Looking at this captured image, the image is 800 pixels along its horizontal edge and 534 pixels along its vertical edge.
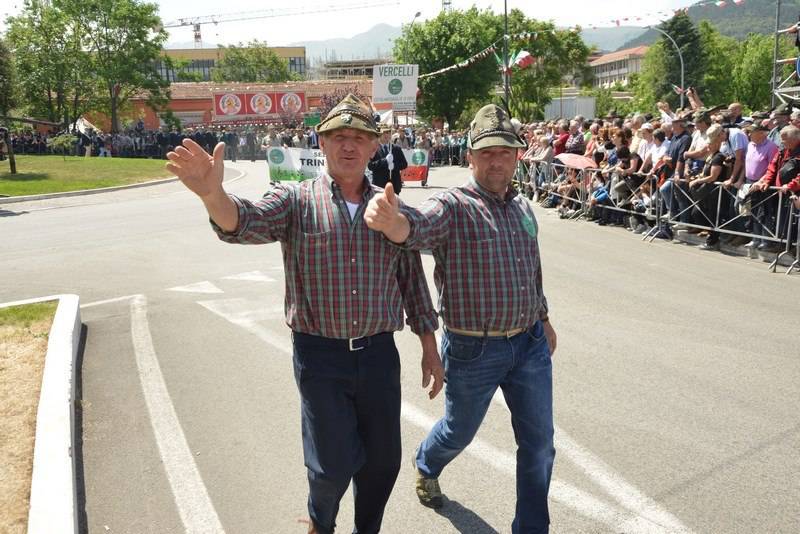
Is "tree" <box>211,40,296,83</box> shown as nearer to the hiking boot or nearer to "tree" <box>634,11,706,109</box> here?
"tree" <box>634,11,706,109</box>

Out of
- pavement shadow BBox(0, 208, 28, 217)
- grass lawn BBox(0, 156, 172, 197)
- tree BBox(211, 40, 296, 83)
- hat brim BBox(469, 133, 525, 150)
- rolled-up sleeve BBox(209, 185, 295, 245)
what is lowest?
pavement shadow BBox(0, 208, 28, 217)

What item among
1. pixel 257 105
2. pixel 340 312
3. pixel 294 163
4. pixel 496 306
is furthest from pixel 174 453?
pixel 257 105

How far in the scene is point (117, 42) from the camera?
53406mm

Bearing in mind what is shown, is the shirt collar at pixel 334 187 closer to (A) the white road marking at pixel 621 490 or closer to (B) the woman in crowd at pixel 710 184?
(A) the white road marking at pixel 621 490

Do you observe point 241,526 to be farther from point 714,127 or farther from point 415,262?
point 714,127

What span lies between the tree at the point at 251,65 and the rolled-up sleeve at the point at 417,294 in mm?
116052

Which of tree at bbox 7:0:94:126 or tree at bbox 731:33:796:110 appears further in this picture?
tree at bbox 731:33:796:110

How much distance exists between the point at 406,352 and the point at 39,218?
13160 mm

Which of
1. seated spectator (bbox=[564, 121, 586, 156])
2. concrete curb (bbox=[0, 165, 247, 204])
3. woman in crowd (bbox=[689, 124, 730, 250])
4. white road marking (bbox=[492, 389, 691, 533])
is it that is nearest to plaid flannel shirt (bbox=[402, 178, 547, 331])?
white road marking (bbox=[492, 389, 691, 533])

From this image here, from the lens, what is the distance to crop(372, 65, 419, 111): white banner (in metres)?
28.2

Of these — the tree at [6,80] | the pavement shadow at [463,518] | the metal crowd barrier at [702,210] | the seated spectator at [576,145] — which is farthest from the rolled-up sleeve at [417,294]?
the tree at [6,80]

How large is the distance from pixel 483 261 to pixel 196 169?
131cm

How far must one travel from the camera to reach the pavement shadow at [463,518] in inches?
139

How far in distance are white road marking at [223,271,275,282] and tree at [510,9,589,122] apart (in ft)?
187
